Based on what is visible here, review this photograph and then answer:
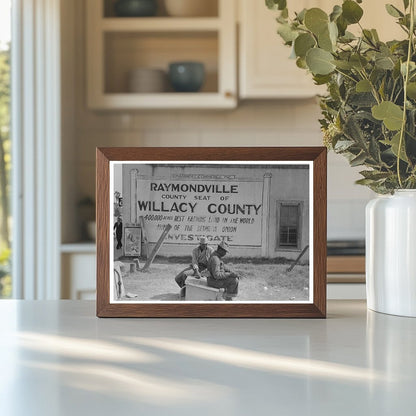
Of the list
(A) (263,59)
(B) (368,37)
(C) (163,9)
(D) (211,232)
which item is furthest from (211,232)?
(C) (163,9)

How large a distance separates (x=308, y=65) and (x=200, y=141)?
2447 mm

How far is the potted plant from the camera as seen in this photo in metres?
0.71

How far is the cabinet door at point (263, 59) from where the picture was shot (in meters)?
2.85

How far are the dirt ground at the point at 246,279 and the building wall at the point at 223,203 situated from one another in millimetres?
14

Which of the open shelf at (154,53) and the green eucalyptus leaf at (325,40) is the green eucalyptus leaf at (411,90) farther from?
the open shelf at (154,53)

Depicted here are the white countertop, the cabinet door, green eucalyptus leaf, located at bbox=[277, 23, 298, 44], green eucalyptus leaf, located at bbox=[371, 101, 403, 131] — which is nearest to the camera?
the white countertop

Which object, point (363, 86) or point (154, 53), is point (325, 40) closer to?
point (363, 86)

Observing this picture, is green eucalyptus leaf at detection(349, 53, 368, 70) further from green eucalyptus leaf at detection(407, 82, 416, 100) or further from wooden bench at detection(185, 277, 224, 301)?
wooden bench at detection(185, 277, 224, 301)

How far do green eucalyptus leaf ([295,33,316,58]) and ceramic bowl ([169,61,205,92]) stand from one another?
2205mm

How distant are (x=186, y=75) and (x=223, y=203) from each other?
2207 mm

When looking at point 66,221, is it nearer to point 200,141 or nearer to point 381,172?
point 200,141

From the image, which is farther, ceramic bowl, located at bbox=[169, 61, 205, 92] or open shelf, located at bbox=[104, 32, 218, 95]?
open shelf, located at bbox=[104, 32, 218, 95]

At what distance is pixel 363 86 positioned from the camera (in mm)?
710

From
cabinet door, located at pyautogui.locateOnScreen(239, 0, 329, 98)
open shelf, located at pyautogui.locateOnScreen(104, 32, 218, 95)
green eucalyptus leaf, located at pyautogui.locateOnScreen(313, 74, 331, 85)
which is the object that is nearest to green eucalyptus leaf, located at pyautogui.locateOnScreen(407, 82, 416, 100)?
green eucalyptus leaf, located at pyautogui.locateOnScreen(313, 74, 331, 85)
